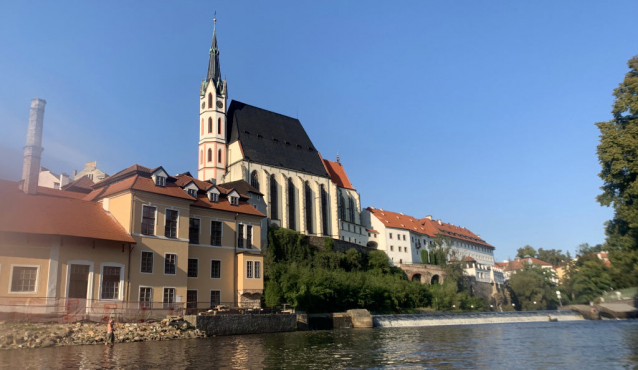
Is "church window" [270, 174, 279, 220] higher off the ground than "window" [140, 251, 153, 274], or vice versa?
"church window" [270, 174, 279, 220]

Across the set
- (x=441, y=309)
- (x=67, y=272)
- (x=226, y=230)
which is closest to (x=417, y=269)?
(x=441, y=309)

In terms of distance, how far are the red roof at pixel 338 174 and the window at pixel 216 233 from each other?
49.3 meters

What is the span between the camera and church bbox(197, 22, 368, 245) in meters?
71.9

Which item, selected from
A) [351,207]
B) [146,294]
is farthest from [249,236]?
[351,207]

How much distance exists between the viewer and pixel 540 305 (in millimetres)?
95062

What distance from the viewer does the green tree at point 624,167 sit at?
3466cm

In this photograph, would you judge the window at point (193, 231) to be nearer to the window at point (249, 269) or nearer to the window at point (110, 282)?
the window at point (249, 269)

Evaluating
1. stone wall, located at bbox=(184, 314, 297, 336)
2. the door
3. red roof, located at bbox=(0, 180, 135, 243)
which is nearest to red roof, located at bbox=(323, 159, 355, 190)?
stone wall, located at bbox=(184, 314, 297, 336)

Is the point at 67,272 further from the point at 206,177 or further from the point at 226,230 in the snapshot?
the point at 206,177

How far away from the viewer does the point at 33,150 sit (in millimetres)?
34281

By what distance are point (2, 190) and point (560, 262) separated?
150m

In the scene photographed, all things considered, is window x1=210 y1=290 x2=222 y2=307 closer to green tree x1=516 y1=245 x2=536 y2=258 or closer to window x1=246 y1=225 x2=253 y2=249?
window x1=246 y1=225 x2=253 y2=249

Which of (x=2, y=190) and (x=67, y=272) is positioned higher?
(x=2, y=190)

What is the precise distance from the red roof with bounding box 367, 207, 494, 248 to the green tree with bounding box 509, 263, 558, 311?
16822 millimetres
